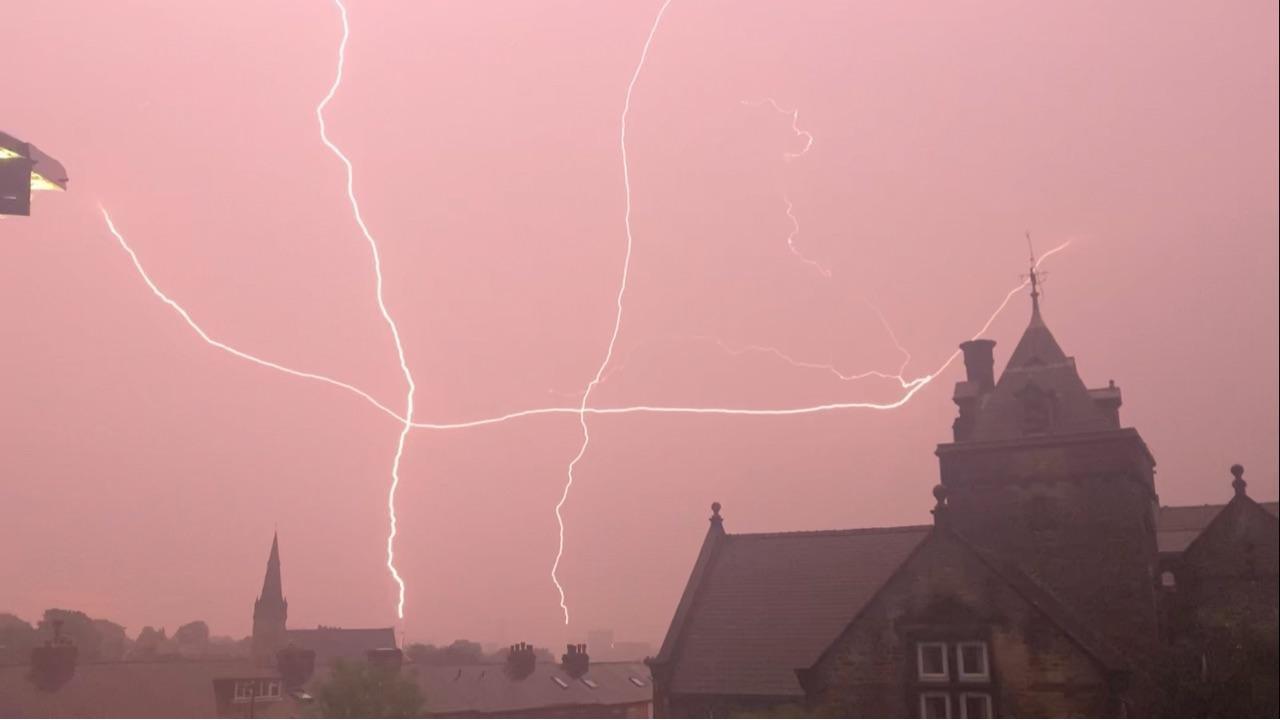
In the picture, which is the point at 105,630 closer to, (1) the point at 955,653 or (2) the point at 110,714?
(2) the point at 110,714

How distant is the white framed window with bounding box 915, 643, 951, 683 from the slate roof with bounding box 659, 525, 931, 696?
5.92ft

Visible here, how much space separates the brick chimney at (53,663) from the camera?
25.7 metres

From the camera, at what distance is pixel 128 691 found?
87.6ft

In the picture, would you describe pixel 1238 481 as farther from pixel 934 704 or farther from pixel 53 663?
pixel 53 663

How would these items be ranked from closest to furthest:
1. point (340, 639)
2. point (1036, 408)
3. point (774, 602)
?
point (1036, 408), point (774, 602), point (340, 639)

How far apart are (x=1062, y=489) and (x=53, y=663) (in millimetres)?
24595

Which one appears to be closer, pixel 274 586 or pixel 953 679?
pixel 953 679

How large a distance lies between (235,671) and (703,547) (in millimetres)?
15904

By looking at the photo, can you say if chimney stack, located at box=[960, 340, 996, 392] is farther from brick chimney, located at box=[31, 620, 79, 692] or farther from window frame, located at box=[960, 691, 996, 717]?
brick chimney, located at box=[31, 620, 79, 692]

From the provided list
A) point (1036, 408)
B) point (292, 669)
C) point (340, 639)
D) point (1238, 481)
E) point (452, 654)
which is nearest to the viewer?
point (1238, 481)

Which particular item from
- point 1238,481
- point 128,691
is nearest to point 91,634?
point 128,691

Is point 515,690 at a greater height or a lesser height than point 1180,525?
lesser

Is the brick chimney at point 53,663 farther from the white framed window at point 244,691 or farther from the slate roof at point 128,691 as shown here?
the white framed window at point 244,691

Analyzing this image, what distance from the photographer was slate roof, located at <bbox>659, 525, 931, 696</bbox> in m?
16.5
